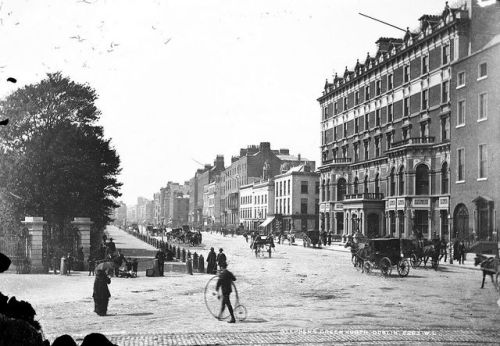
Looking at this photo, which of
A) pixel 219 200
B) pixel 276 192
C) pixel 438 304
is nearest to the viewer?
pixel 438 304

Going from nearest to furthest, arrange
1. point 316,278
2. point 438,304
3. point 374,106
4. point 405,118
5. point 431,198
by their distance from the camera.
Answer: point 438,304 < point 316,278 < point 431,198 < point 405,118 < point 374,106

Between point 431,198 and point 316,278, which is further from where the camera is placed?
point 431,198

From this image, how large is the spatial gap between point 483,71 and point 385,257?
1510 cm

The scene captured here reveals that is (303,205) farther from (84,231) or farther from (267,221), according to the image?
(84,231)

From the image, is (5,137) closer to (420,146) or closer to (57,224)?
(57,224)

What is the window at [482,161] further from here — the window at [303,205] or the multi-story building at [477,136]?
the window at [303,205]

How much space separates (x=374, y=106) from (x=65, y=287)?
45.0 metres

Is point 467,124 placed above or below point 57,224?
above

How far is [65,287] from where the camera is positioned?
19.9 meters

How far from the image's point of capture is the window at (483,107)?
31.4 m

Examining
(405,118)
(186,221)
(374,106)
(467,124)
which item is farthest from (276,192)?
(186,221)

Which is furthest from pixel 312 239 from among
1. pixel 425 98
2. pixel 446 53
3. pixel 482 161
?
pixel 482 161

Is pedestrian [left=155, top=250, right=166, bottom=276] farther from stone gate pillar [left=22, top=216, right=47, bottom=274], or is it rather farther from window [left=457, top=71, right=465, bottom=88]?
window [left=457, top=71, right=465, bottom=88]

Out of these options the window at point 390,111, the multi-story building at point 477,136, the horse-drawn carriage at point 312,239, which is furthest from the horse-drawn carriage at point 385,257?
the window at point 390,111
